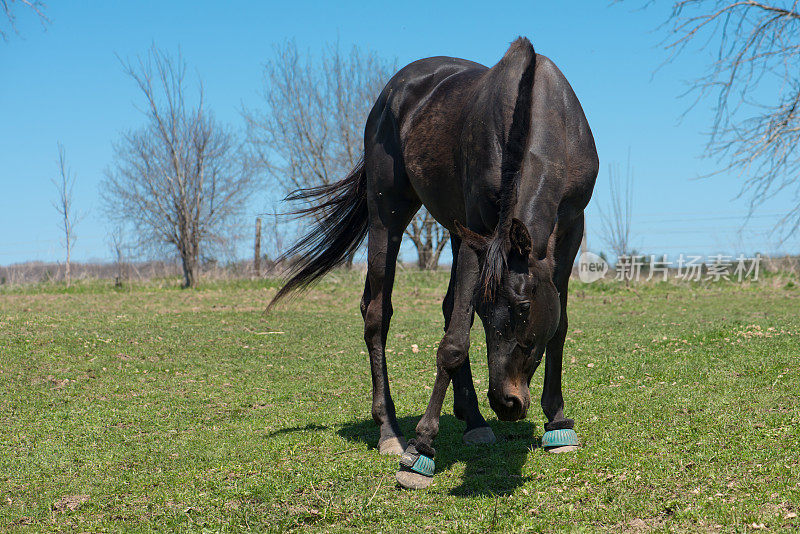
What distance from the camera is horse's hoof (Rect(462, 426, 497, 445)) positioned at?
4.61 m

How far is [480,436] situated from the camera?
4.63 metres

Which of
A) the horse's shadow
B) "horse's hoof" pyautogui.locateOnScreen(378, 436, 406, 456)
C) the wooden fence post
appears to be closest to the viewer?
the horse's shadow

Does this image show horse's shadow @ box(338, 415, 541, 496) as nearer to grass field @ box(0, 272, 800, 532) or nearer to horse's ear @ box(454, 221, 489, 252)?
grass field @ box(0, 272, 800, 532)

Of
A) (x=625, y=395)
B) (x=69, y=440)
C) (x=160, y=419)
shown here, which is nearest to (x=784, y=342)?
(x=625, y=395)

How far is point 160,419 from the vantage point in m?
5.92

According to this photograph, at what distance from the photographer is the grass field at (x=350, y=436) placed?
3.38 meters

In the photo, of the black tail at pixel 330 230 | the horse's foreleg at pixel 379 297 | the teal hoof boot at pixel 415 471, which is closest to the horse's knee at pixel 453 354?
the teal hoof boot at pixel 415 471

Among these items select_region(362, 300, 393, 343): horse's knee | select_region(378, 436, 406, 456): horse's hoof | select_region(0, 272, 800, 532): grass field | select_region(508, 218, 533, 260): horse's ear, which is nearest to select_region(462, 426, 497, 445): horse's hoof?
select_region(0, 272, 800, 532): grass field

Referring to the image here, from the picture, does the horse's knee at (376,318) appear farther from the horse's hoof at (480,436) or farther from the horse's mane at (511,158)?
the horse's mane at (511,158)

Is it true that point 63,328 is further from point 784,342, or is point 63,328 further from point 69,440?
point 784,342

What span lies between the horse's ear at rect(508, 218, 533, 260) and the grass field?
1.30 metres

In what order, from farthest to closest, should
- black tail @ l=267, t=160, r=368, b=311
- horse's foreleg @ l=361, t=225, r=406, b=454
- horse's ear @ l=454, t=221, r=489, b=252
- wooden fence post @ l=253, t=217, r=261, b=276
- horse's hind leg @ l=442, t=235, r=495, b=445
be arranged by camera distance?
1. wooden fence post @ l=253, t=217, r=261, b=276
2. black tail @ l=267, t=160, r=368, b=311
3. horse's foreleg @ l=361, t=225, r=406, b=454
4. horse's hind leg @ l=442, t=235, r=495, b=445
5. horse's ear @ l=454, t=221, r=489, b=252

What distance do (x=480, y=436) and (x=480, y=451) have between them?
214 mm

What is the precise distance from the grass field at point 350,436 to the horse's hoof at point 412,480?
0.05 meters
